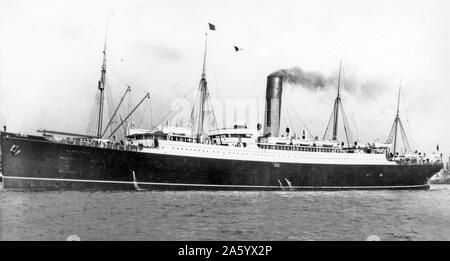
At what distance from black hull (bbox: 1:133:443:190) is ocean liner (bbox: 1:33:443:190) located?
0.18ft

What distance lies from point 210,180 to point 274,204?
873 cm

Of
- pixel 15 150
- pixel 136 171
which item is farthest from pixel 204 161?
pixel 15 150

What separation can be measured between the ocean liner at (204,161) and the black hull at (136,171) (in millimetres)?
54

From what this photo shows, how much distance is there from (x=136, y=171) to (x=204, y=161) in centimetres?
495

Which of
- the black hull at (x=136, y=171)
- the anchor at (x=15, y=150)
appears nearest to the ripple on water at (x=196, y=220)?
the black hull at (x=136, y=171)

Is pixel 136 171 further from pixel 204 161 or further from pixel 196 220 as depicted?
pixel 196 220

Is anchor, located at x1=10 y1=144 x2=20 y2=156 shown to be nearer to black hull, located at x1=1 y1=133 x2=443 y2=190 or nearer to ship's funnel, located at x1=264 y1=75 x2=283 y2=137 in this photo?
black hull, located at x1=1 y1=133 x2=443 y2=190

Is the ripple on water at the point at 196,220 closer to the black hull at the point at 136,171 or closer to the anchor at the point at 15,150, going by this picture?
the black hull at the point at 136,171

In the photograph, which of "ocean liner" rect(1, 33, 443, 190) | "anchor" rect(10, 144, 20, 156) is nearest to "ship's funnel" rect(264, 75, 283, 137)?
"ocean liner" rect(1, 33, 443, 190)

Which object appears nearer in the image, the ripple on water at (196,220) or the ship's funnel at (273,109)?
the ripple on water at (196,220)

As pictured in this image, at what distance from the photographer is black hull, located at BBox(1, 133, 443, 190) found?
24.8 metres

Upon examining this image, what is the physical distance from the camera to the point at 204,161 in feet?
98.6

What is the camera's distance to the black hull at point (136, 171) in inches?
977
